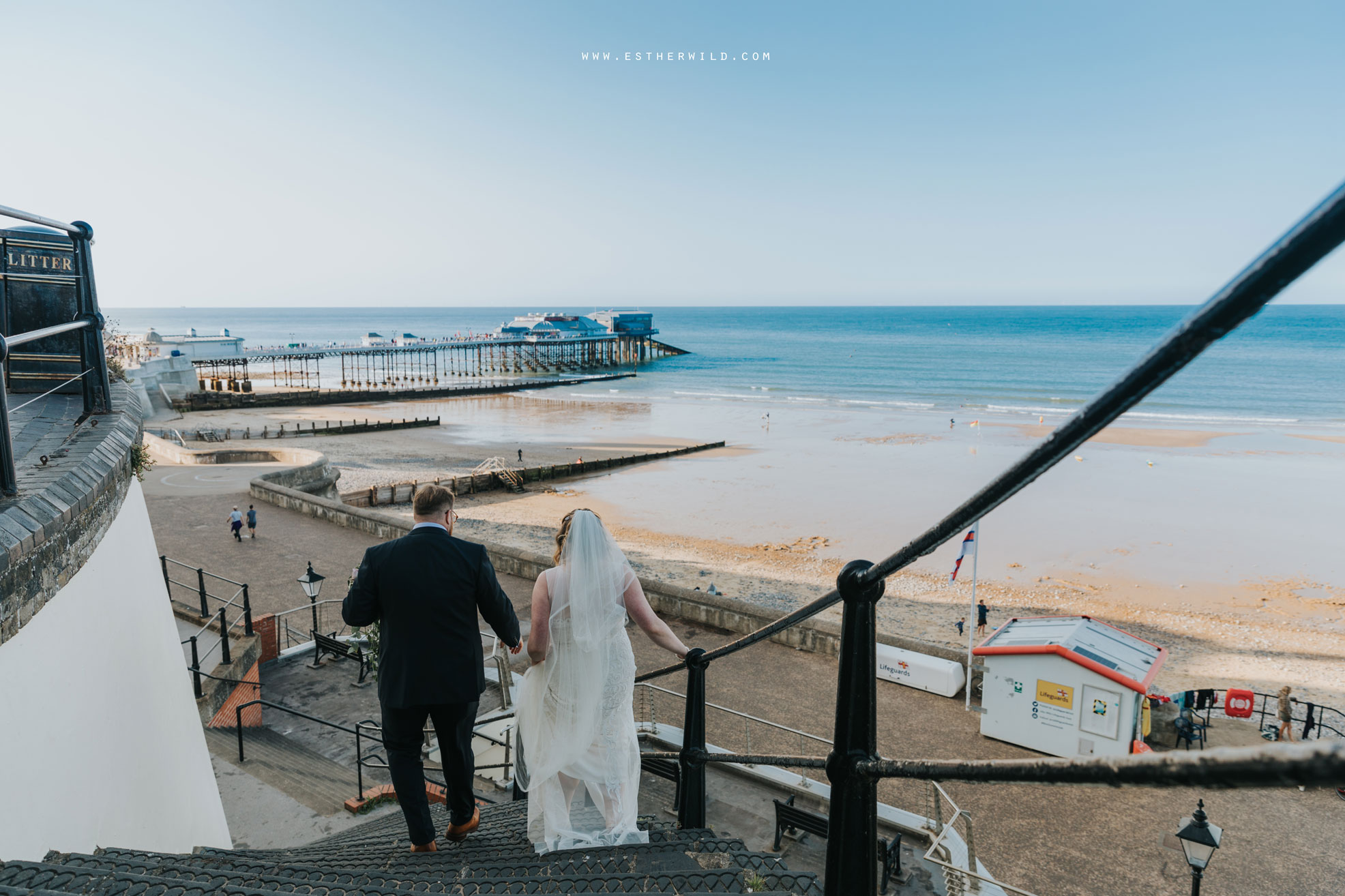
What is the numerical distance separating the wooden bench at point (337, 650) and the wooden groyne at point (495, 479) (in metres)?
13.0

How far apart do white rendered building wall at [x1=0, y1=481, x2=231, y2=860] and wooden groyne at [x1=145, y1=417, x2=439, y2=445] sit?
31096 mm

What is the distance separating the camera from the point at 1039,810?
856cm

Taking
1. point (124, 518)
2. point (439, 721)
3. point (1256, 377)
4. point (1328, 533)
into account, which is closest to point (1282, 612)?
point (1328, 533)

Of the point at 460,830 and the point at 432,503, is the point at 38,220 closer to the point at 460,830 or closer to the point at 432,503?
the point at 432,503

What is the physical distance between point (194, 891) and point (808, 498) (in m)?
27.6

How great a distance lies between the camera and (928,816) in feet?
24.7

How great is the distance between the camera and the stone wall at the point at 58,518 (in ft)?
8.51

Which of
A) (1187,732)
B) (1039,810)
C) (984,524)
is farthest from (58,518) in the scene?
(984,524)

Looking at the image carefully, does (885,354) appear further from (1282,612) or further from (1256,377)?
(1282,612)

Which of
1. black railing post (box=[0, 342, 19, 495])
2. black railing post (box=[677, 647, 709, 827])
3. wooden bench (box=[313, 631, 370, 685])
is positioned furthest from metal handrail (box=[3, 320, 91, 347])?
wooden bench (box=[313, 631, 370, 685])

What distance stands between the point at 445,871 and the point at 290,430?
1656 inches

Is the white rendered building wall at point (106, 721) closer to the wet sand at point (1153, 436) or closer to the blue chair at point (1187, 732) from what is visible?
the blue chair at point (1187, 732)

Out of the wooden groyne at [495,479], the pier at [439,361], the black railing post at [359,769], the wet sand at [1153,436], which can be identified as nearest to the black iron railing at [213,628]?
the black railing post at [359,769]

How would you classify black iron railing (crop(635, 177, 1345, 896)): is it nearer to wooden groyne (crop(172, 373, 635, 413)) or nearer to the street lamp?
the street lamp
